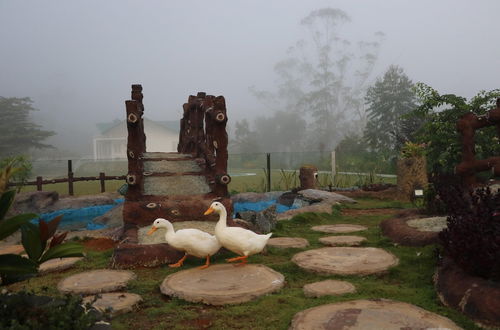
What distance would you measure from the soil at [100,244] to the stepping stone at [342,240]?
10.2ft

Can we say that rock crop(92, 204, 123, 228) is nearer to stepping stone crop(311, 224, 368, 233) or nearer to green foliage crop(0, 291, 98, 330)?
stepping stone crop(311, 224, 368, 233)

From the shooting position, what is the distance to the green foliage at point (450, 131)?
32.1 feet

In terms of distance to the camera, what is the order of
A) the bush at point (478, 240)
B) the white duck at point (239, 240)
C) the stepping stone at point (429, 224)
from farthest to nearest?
the stepping stone at point (429, 224) → the white duck at point (239, 240) → the bush at point (478, 240)

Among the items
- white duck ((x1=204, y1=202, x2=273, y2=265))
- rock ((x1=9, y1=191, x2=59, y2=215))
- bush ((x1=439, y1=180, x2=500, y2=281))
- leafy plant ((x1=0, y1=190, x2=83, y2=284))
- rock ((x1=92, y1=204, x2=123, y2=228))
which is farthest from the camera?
rock ((x1=9, y1=191, x2=59, y2=215))

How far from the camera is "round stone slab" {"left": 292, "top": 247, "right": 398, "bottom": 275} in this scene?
4.34 meters

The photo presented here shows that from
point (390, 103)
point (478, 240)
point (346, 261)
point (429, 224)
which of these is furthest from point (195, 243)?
point (390, 103)

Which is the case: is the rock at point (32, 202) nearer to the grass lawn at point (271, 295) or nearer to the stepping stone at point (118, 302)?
the grass lawn at point (271, 295)

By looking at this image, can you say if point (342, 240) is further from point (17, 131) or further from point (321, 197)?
point (17, 131)

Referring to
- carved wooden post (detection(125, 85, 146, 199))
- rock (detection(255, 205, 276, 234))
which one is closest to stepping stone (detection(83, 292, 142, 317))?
carved wooden post (detection(125, 85, 146, 199))

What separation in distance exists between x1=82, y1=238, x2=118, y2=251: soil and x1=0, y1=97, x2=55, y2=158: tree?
32.2m

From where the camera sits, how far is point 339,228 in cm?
713

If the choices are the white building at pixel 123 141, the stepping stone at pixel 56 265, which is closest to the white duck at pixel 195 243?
the stepping stone at pixel 56 265

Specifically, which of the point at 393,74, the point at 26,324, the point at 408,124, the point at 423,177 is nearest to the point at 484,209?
the point at 26,324

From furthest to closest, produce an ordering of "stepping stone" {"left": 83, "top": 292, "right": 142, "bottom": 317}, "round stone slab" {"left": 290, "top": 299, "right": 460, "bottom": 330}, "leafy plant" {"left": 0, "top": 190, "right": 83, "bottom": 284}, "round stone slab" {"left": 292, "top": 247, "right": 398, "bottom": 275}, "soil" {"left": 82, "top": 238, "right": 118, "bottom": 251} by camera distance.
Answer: "soil" {"left": 82, "top": 238, "right": 118, "bottom": 251} → "round stone slab" {"left": 292, "top": 247, "right": 398, "bottom": 275} → "stepping stone" {"left": 83, "top": 292, "right": 142, "bottom": 317} → "round stone slab" {"left": 290, "top": 299, "right": 460, "bottom": 330} → "leafy plant" {"left": 0, "top": 190, "right": 83, "bottom": 284}
